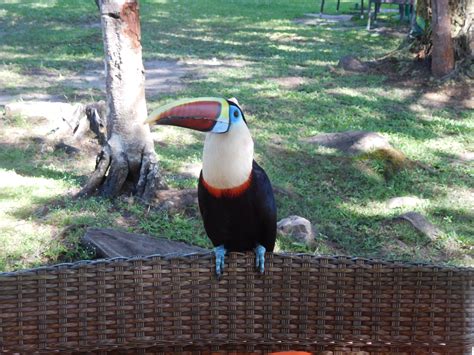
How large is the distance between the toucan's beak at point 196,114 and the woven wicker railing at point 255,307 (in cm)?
49

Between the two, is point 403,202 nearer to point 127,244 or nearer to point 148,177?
point 148,177

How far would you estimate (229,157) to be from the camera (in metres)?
2.38

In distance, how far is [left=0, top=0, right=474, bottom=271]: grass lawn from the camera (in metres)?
4.30

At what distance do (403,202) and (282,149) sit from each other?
1.36 m

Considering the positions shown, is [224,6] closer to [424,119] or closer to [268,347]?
[424,119]

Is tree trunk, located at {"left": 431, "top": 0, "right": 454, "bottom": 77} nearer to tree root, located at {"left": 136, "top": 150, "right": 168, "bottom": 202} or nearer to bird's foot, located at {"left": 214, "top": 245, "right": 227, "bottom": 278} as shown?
tree root, located at {"left": 136, "top": 150, "right": 168, "bottom": 202}

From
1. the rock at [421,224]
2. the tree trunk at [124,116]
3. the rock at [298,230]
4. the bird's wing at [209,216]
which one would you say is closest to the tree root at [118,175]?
the tree trunk at [124,116]

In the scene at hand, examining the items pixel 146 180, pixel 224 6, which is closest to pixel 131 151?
pixel 146 180

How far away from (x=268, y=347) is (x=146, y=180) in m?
2.35

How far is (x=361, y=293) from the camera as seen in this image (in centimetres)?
243

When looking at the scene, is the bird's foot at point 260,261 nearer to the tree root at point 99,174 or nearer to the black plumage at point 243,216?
the black plumage at point 243,216

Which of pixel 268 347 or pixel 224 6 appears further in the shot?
pixel 224 6

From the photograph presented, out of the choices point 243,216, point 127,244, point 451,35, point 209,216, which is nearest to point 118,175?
point 127,244

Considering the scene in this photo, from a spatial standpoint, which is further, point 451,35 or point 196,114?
point 451,35
